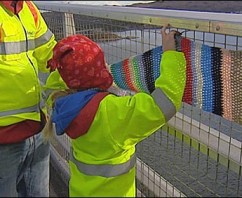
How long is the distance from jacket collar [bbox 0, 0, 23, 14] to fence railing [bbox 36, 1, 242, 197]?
1.38ft

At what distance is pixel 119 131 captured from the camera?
1.54 m

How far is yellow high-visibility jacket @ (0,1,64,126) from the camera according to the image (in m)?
1.96

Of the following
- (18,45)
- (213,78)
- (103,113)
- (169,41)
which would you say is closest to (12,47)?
(18,45)

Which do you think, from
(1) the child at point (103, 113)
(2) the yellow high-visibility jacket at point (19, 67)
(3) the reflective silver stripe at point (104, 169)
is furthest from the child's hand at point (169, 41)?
(2) the yellow high-visibility jacket at point (19, 67)

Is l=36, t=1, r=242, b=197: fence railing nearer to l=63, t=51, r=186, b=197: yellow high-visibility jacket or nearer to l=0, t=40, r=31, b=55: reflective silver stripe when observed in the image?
l=63, t=51, r=186, b=197: yellow high-visibility jacket

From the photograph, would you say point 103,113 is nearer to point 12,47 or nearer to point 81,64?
point 81,64

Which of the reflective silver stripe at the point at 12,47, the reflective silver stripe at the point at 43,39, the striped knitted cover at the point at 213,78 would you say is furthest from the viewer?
the reflective silver stripe at the point at 43,39

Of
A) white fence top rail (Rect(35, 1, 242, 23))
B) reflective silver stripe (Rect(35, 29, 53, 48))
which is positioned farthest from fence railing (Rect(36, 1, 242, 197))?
reflective silver stripe (Rect(35, 29, 53, 48))

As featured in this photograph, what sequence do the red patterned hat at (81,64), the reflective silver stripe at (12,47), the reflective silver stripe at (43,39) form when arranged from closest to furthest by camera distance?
the red patterned hat at (81,64), the reflective silver stripe at (12,47), the reflective silver stripe at (43,39)

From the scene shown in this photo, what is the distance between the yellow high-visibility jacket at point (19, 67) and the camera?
196 cm

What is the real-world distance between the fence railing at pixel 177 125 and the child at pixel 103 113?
6.6 inches

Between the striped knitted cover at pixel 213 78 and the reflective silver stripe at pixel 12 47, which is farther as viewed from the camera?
the reflective silver stripe at pixel 12 47

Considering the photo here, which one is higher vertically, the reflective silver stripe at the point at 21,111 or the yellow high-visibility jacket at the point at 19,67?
the yellow high-visibility jacket at the point at 19,67

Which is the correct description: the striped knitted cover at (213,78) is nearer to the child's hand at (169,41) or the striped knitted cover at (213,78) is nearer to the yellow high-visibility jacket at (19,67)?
the child's hand at (169,41)
